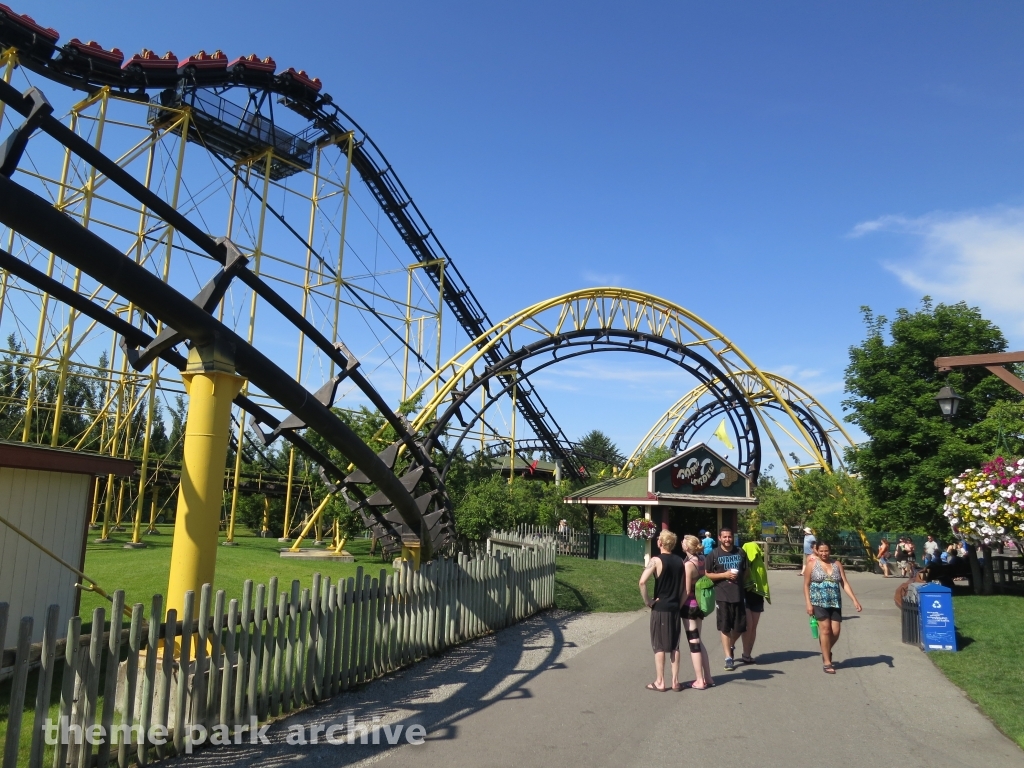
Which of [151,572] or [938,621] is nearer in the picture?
[938,621]

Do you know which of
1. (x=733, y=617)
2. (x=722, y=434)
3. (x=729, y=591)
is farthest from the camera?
(x=722, y=434)

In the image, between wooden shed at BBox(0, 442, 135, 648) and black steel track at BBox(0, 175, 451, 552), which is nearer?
black steel track at BBox(0, 175, 451, 552)

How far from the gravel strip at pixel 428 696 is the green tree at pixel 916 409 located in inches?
391

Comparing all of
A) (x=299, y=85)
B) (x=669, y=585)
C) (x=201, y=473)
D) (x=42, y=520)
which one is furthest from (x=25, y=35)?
(x=669, y=585)

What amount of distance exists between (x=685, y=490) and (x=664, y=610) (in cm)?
1865

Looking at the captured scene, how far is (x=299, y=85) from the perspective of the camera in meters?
23.5

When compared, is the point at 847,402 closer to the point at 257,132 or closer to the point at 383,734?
the point at 383,734

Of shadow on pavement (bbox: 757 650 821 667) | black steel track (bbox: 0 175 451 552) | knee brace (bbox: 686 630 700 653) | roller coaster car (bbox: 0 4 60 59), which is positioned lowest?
shadow on pavement (bbox: 757 650 821 667)

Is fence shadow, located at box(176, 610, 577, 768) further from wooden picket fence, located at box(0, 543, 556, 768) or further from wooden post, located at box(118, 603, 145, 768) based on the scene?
wooden post, located at box(118, 603, 145, 768)

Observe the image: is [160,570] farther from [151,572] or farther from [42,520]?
[42,520]

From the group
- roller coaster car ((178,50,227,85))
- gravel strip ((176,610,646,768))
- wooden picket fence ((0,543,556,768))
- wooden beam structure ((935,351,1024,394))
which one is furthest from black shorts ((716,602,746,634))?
roller coaster car ((178,50,227,85))

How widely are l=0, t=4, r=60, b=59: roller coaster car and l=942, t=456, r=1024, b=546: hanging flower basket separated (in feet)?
74.6

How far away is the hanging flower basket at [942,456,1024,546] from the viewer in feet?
38.7

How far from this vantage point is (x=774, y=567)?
2820cm
